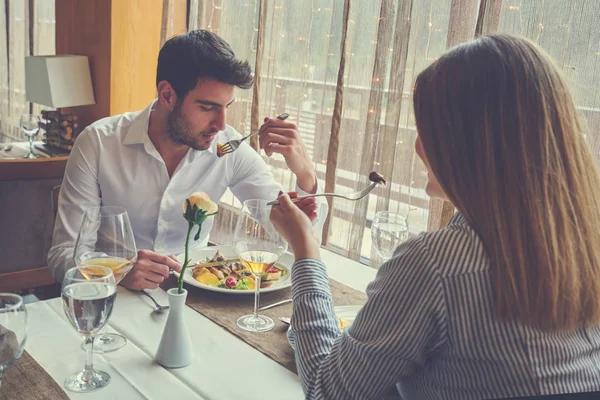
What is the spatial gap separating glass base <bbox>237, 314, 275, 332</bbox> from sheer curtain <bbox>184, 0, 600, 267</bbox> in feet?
4.62

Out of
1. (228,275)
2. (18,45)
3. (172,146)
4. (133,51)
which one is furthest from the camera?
(18,45)

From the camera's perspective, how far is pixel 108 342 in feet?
3.67

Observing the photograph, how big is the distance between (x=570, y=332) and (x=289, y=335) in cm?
51

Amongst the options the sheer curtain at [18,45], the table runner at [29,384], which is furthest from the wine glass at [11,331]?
the sheer curtain at [18,45]

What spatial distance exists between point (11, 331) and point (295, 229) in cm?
50

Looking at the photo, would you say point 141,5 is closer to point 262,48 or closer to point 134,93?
point 134,93

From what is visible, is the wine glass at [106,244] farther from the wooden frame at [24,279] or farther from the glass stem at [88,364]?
the wooden frame at [24,279]

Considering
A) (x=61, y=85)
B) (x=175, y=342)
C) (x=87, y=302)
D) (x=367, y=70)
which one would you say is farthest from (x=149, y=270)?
(x=61, y=85)

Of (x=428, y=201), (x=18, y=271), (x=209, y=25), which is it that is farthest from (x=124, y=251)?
(x=209, y=25)

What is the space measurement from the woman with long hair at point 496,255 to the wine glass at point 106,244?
51 cm

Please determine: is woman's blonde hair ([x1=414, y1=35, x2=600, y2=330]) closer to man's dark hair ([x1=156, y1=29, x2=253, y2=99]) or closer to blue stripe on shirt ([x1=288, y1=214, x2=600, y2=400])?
blue stripe on shirt ([x1=288, y1=214, x2=600, y2=400])

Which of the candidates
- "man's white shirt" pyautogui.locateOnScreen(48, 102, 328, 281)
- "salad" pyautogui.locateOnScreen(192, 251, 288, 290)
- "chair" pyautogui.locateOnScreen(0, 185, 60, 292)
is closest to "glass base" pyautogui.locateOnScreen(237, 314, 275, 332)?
"salad" pyautogui.locateOnScreen(192, 251, 288, 290)

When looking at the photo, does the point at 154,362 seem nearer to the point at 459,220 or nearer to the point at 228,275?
Answer: the point at 228,275

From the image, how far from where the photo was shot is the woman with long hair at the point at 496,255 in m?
0.79
